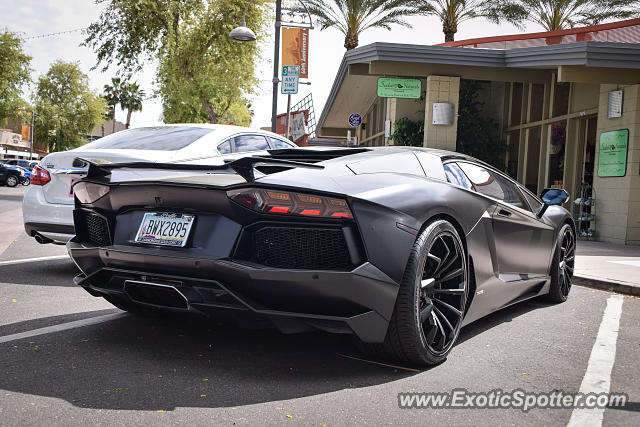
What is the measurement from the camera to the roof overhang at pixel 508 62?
11.3 m

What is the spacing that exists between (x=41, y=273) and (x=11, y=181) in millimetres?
33088

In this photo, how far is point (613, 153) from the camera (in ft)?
41.5

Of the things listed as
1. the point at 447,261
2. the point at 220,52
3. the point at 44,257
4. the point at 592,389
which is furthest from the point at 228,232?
the point at 220,52

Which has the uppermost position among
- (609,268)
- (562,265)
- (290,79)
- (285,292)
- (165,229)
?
(290,79)

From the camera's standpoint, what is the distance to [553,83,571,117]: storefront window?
1491 cm

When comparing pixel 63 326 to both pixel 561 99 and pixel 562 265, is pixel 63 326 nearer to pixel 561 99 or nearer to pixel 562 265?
pixel 562 265

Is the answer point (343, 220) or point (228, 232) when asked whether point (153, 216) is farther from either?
point (343, 220)

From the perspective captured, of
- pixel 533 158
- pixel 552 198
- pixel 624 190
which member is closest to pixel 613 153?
pixel 624 190

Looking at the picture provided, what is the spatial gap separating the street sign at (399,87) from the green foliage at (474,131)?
2217 mm

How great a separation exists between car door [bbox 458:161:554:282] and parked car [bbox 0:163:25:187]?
3543 cm

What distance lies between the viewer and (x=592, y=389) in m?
3.04

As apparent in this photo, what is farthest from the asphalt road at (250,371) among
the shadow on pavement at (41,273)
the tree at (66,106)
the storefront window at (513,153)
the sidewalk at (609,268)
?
the tree at (66,106)

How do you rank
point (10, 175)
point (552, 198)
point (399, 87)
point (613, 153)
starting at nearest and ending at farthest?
point (552, 198) < point (613, 153) < point (399, 87) < point (10, 175)

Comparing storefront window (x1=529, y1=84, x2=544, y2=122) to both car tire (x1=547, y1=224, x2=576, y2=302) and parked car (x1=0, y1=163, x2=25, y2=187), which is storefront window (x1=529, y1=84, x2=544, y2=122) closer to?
car tire (x1=547, y1=224, x2=576, y2=302)
